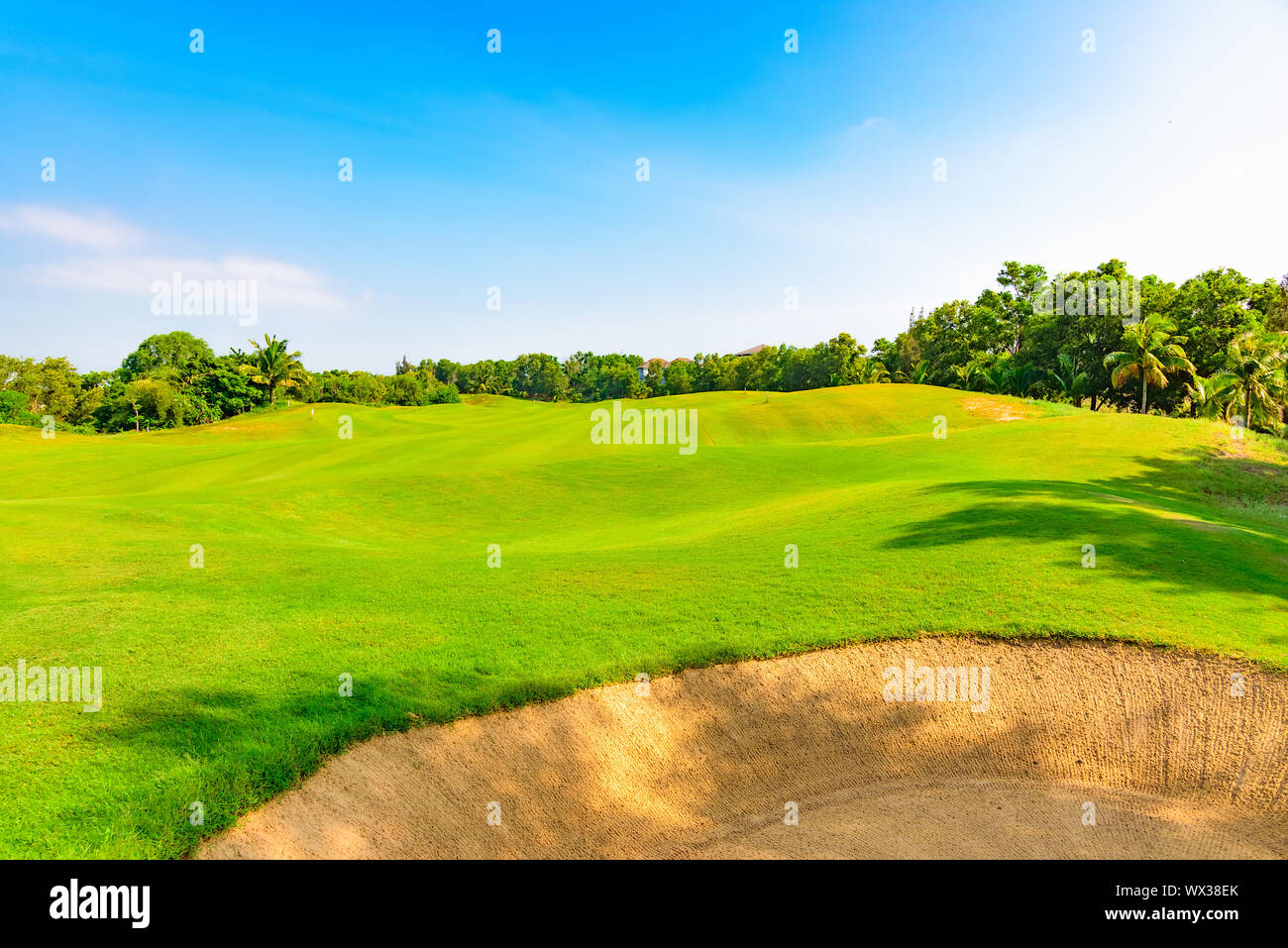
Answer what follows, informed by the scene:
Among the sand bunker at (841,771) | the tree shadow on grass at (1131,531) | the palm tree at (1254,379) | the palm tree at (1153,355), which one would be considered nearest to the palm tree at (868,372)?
the palm tree at (1153,355)

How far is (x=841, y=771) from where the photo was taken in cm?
923

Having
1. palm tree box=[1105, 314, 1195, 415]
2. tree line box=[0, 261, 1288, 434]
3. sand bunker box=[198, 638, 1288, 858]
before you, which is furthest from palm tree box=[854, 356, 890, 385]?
sand bunker box=[198, 638, 1288, 858]

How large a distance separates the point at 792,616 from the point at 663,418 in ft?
122

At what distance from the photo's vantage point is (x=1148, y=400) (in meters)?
61.6

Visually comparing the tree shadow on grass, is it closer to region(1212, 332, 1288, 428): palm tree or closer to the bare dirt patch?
region(1212, 332, 1288, 428): palm tree

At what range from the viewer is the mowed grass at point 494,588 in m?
7.80

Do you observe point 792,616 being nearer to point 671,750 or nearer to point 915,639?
point 915,639

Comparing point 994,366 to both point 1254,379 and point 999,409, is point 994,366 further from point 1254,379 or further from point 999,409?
point 1254,379

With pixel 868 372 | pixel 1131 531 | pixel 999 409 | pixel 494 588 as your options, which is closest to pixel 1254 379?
pixel 999 409

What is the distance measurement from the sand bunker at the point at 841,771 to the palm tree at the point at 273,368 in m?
90.6

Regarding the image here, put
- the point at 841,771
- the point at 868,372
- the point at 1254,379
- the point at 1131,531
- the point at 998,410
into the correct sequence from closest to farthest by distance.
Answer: the point at 841,771
the point at 1131,531
the point at 1254,379
the point at 998,410
the point at 868,372

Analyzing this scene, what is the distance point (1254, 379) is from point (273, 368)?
101337 millimetres

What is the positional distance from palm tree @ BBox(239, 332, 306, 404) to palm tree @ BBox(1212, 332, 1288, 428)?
98108mm

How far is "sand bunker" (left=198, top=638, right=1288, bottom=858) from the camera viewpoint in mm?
7656
